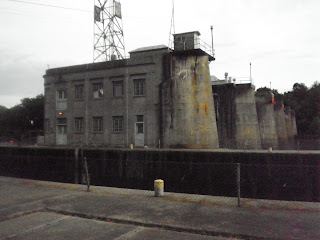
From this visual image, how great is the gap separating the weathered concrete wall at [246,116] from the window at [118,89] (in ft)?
42.9

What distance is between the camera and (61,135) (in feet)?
101

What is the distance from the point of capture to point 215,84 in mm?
30406

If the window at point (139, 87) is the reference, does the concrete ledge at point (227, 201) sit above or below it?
below

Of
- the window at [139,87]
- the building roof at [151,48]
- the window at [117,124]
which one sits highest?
the building roof at [151,48]

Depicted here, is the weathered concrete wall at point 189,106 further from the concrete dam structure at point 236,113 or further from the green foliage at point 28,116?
the green foliage at point 28,116

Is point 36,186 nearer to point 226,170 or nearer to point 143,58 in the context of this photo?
point 226,170

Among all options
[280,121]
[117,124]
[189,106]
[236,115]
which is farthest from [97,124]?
[280,121]

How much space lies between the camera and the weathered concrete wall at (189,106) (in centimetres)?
2325

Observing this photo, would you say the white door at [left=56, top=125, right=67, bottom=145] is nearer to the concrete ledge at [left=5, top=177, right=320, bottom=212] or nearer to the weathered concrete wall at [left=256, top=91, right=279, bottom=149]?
the concrete ledge at [left=5, top=177, right=320, bottom=212]

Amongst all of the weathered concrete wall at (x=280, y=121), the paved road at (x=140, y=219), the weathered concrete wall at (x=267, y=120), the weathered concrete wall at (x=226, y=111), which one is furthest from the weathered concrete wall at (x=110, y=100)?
the weathered concrete wall at (x=280, y=121)

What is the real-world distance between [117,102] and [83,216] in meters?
20.6

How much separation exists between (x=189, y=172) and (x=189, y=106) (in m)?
9.50

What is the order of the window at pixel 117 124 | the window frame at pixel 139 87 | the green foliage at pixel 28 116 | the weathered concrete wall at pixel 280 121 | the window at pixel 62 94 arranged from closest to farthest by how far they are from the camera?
the window frame at pixel 139 87 < the window at pixel 117 124 < the window at pixel 62 94 < the weathered concrete wall at pixel 280 121 < the green foliage at pixel 28 116

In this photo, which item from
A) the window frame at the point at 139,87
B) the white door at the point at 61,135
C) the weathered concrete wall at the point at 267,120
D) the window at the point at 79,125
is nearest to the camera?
the window frame at the point at 139,87
